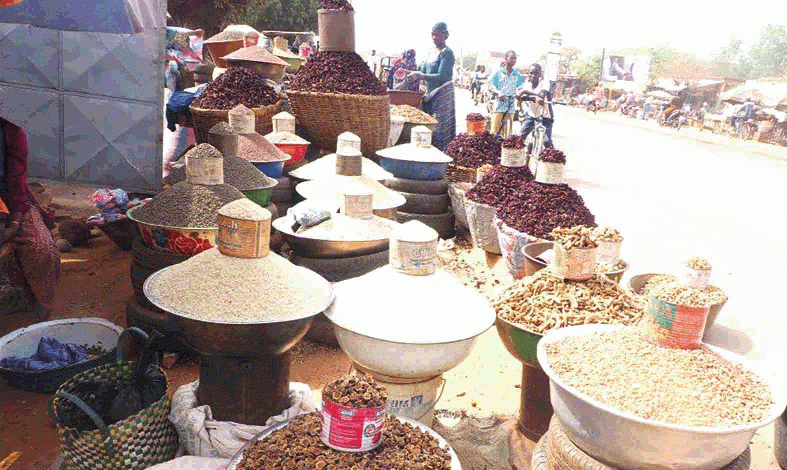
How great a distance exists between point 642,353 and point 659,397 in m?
0.19

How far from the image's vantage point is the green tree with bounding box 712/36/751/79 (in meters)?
68.2

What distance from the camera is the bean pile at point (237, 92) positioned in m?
5.03

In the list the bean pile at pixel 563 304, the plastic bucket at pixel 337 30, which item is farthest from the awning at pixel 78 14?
the plastic bucket at pixel 337 30

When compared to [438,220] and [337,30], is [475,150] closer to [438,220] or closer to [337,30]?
[438,220]

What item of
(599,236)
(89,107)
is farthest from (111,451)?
(89,107)

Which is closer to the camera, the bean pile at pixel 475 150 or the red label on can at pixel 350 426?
the red label on can at pixel 350 426

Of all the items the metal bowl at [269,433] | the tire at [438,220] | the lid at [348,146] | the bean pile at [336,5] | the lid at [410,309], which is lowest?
the tire at [438,220]

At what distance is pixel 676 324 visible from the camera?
5.90 ft

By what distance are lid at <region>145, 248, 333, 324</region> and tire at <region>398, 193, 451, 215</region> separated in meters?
3.18

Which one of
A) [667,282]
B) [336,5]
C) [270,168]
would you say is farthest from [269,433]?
[336,5]

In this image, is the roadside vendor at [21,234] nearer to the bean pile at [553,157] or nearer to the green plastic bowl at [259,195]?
the green plastic bowl at [259,195]

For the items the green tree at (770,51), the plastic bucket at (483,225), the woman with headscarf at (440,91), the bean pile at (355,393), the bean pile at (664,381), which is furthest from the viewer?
the green tree at (770,51)

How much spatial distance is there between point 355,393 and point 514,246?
97.4 inches

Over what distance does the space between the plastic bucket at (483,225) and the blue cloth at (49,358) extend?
2.89 m
